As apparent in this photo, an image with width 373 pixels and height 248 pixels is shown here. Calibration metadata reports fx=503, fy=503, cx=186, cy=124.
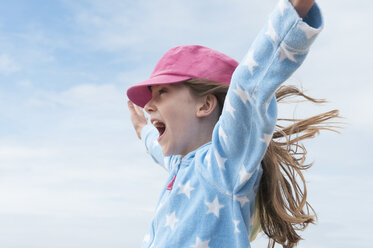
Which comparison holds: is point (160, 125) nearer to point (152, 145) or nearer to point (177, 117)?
point (177, 117)

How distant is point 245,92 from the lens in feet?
6.13

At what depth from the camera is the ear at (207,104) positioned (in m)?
2.42

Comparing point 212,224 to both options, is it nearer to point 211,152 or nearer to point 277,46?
point 211,152

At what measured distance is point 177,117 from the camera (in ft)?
7.98

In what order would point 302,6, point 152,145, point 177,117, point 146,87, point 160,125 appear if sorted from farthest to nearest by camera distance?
point 152,145 < point 146,87 < point 160,125 < point 177,117 < point 302,6

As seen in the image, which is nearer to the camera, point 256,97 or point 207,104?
point 256,97

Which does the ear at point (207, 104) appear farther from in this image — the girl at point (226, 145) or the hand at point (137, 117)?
the hand at point (137, 117)

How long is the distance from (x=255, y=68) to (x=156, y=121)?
33.7 inches

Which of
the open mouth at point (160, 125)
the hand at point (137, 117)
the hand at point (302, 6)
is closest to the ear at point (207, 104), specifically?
the open mouth at point (160, 125)

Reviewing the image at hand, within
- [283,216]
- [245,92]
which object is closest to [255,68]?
[245,92]

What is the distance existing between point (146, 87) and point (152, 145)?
86cm

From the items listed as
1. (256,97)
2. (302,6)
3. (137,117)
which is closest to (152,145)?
(137,117)

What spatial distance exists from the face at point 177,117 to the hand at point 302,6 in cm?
87

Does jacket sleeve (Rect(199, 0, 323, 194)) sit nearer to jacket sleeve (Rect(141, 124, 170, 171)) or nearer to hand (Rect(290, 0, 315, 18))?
hand (Rect(290, 0, 315, 18))
